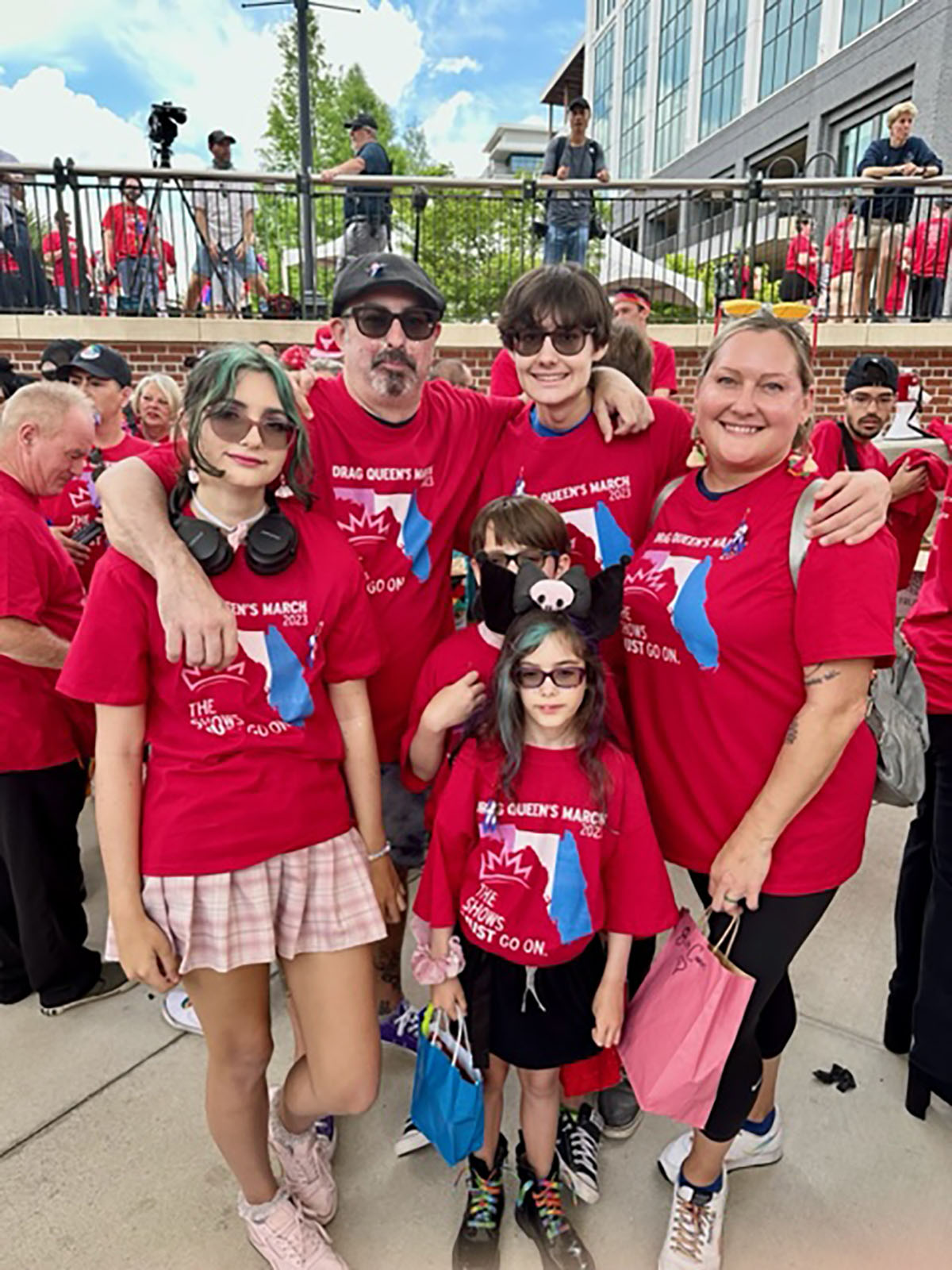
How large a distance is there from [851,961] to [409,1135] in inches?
79.3

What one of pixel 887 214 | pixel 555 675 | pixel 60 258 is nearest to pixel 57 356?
pixel 555 675

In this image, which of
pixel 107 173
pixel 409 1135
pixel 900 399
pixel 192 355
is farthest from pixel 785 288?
pixel 409 1135

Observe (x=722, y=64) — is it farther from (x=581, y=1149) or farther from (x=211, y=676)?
(x=581, y=1149)

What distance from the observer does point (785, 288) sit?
25.4ft

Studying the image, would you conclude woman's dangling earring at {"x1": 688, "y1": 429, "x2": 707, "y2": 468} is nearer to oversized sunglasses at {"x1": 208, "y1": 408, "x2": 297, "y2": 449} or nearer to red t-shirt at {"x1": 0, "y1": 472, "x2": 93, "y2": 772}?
oversized sunglasses at {"x1": 208, "y1": 408, "x2": 297, "y2": 449}

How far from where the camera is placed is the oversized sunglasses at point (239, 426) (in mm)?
1774

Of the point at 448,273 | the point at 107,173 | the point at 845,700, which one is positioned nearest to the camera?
the point at 845,700

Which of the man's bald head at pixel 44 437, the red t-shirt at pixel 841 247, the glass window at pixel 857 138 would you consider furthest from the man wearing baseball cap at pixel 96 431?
the glass window at pixel 857 138

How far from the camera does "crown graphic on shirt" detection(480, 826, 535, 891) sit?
191cm

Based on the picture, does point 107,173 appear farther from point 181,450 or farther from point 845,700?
point 845,700

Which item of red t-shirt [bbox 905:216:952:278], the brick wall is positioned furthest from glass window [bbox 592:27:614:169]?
the brick wall

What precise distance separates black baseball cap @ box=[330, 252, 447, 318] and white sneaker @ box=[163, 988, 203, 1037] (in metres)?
2.44

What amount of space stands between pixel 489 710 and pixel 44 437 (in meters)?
1.97

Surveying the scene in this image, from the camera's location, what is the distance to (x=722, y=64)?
24.6 metres
